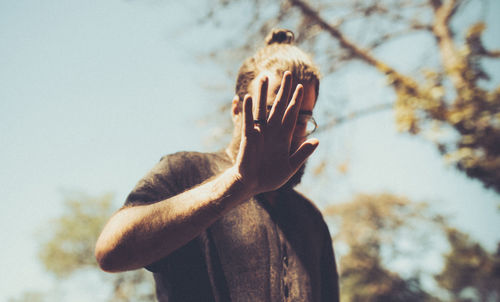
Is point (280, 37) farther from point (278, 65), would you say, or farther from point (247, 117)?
point (247, 117)

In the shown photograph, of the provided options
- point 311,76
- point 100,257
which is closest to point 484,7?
point 311,76

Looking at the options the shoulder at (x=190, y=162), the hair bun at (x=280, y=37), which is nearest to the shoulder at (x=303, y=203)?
the shoulder at (x=190, y=162)

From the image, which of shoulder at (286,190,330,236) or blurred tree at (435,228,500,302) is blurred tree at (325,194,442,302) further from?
shoulder at (286,190,330,236)

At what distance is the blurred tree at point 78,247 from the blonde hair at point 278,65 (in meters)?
23.9

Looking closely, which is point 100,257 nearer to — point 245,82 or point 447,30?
point 245,82

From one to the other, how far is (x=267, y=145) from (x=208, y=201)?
0.87 ft

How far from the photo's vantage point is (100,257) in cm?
96

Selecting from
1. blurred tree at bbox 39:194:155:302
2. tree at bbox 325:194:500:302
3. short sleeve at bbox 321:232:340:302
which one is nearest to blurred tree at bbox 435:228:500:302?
tree at bbox 325:194:500:302

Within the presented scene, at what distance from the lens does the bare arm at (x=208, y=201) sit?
929 mm

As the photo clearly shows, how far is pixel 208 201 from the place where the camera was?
0.96 m

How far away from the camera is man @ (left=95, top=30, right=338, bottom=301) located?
95 centimetres

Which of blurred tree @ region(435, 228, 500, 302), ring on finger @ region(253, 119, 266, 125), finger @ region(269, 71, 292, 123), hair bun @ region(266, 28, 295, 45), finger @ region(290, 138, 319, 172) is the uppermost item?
hair bun @ region(266, 28, 295, 45)

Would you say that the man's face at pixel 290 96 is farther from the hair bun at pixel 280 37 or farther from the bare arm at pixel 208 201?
the hair bun at pixel 280 37

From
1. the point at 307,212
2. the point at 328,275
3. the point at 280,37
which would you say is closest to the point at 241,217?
the point at 307,212
